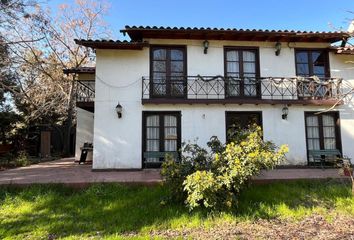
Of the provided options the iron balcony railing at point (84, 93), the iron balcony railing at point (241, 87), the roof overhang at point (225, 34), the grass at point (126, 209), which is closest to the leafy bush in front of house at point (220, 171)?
the grass at point (126, 209)

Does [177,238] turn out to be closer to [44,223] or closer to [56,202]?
[44,223]

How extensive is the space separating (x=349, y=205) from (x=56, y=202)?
7338 mm

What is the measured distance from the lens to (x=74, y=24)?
20453mm

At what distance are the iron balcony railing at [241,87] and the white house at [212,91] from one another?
0.04 m

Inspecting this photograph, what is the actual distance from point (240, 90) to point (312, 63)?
11.3ft

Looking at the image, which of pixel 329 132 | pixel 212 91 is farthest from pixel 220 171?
pixel 329 132

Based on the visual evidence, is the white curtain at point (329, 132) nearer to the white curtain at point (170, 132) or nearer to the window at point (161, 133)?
the window at point (161, 133)

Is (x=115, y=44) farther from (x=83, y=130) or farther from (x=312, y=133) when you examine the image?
(x=312, y=133)

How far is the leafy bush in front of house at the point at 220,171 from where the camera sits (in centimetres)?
599

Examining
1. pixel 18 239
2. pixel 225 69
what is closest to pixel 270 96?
pixel 225 69

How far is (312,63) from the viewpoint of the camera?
471 inches

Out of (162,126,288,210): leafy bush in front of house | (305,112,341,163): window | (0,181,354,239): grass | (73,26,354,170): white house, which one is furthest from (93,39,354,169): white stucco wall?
(162,126,288,210): leafy bush in front of house

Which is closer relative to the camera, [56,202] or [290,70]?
[56,202]

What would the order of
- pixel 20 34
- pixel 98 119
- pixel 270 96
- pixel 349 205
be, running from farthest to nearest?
pixel 20 34, pixel 270 96, pixel 98 119, pixel 349 205
